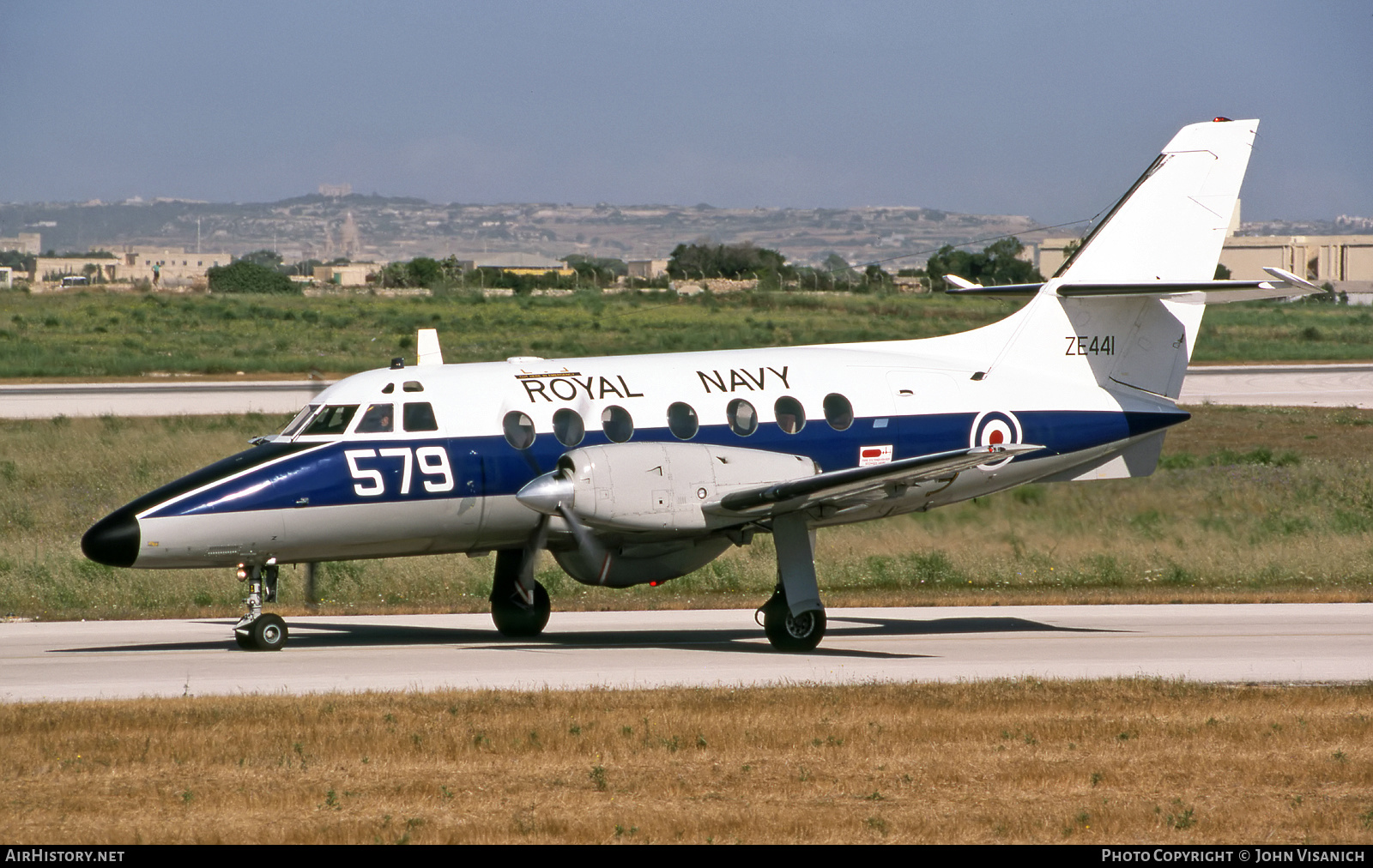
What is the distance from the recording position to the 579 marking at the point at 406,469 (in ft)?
56.5

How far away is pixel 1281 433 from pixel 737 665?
3145 centimetres

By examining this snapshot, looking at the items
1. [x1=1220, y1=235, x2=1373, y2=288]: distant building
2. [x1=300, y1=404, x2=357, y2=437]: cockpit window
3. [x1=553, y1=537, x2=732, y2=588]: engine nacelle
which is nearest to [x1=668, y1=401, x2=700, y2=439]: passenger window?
[x1=553, y1=537, x2=732, y2=588]: engine nacelle

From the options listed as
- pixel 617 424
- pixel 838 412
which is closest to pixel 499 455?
pixel 617 424

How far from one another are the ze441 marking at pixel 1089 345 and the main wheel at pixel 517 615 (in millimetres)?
7952

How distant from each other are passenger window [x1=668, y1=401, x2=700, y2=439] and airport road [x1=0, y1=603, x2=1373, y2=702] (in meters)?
A: 2.61

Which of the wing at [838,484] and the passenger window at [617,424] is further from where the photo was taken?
the passenger window at [617,424]

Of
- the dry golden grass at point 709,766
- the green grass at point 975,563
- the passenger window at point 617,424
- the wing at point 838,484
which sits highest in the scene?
the passenger window at point 617,424

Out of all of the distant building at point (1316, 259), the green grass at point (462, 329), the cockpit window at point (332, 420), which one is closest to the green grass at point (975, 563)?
the cockpit window at point (332, 420)

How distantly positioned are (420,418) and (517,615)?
327cm

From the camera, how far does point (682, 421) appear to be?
60.2 feet

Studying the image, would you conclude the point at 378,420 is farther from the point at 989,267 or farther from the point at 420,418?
the point at 989,267

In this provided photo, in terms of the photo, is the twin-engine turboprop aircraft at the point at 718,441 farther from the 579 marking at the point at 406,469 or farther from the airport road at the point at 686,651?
the airport road at the point at 686,651

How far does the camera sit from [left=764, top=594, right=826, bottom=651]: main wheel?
1802 centimetres
